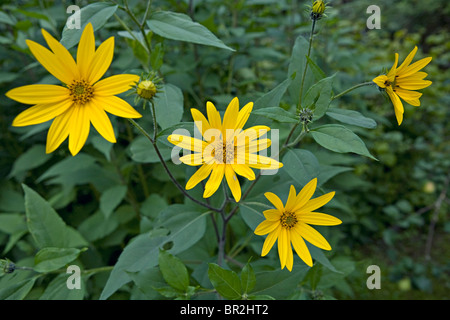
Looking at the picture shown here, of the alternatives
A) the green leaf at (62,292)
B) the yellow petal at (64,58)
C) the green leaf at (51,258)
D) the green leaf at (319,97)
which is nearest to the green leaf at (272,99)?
the green leaf at (319,97)

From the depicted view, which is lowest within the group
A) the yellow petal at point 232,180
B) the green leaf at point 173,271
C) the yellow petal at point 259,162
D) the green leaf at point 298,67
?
the green leaf at point 173,271

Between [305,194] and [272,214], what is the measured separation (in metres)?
0.08

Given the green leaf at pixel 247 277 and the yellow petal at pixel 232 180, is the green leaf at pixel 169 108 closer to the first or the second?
the yellow petal at pixel 232 180

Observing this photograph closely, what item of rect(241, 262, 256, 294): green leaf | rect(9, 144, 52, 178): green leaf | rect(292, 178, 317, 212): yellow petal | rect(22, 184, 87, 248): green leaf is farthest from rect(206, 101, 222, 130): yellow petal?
rect(9, 144, 52, 178): green leaf

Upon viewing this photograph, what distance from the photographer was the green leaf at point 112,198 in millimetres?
1193

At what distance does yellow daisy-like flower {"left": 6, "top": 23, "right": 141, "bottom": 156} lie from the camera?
615 millimetres

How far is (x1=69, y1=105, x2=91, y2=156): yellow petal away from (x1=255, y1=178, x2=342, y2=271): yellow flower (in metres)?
0.39

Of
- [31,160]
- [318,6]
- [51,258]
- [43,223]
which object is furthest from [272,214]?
[31,160]

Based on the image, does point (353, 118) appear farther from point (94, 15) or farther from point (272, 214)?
point (94, 15)

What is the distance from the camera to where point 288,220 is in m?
0.71

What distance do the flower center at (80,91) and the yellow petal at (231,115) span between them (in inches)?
10.7

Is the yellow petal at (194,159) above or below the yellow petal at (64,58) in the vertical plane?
below

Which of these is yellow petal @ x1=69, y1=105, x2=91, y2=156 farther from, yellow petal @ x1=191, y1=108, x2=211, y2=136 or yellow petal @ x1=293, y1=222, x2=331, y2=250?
yellow petal @ x1=293, y1=222, x2=331, y2=250
